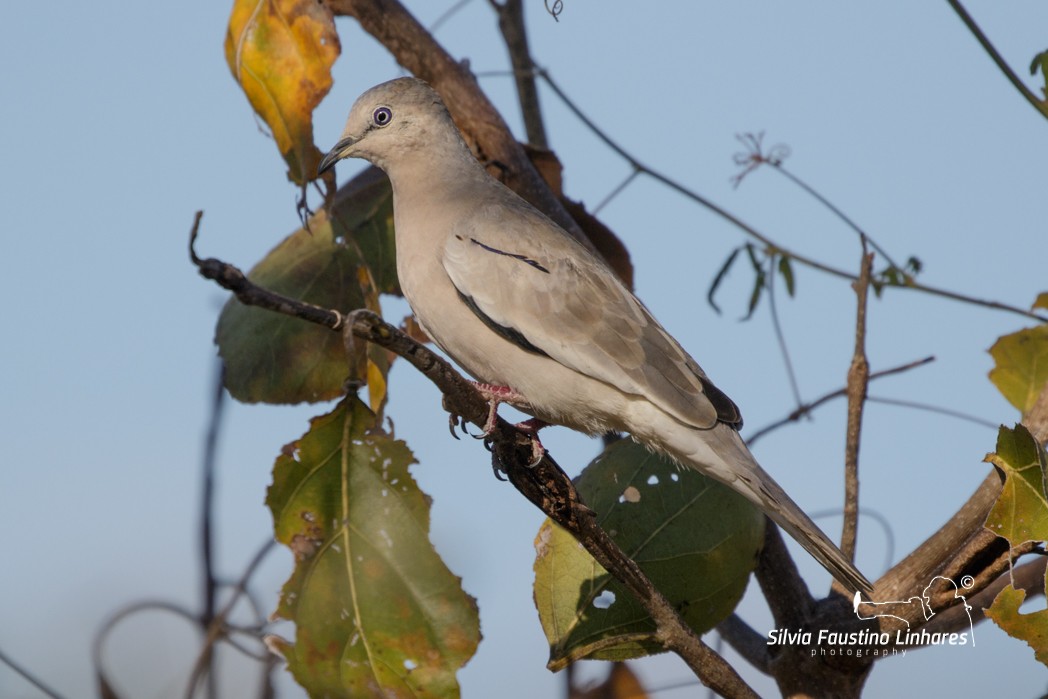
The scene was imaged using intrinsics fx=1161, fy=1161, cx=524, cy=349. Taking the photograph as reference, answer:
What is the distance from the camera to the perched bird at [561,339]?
12.1ft

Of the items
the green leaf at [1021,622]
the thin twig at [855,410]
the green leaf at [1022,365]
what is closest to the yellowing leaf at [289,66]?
the thin twig at [855,410]

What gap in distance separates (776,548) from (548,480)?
1.32m

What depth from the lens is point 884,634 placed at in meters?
3.43

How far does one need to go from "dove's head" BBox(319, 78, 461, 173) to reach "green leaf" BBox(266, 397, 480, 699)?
5.34 feet

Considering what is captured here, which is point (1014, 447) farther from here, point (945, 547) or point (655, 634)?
point (655, 634)

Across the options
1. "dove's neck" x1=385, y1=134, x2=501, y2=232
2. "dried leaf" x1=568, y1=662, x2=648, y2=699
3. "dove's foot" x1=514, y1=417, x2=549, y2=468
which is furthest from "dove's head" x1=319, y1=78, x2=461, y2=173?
"dried leaf" x1=568, y1=662, x2=648, y2=699

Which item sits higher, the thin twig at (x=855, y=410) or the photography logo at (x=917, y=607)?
the thin twig at (x=855, y=410)

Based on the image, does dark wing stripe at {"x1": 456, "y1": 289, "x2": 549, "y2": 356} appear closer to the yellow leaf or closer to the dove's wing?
the dove's wing

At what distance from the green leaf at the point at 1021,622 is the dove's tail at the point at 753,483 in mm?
580

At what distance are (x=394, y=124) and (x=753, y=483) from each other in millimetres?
2133

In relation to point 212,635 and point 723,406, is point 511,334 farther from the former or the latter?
point 212,635

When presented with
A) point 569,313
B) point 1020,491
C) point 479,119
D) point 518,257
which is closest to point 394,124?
point 479,119

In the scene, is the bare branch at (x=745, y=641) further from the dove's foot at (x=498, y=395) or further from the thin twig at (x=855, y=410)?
the dove's foot at (x=498, y=395)

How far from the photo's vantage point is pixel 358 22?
4.58 m
